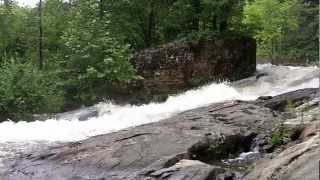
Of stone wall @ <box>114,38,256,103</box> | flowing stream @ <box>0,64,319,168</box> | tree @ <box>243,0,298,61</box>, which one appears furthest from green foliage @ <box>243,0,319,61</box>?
flowing stream @ <box>0,64,319,168</box>

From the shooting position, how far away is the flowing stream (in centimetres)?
1736

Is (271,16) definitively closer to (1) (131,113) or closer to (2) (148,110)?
(2) (148,110)

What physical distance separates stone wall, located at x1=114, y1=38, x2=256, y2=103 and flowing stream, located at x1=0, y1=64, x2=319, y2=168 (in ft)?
4.02

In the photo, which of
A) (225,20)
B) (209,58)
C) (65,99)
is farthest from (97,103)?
(225,20)

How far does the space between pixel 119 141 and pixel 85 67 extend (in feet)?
42.7

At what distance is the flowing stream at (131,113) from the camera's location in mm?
17359

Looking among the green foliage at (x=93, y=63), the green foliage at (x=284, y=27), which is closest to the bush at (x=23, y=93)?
the green foliage at (x=93, y=63)

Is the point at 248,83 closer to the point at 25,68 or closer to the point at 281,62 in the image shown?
the point at 25,68

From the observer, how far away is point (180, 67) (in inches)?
1127

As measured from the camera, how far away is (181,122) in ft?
52.0

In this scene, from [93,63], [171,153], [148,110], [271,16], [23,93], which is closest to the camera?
[171,153]

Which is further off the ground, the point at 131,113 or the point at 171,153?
the point at 171,153

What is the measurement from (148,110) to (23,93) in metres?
5.56

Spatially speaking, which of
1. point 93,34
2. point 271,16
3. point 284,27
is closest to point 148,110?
point 93,34
